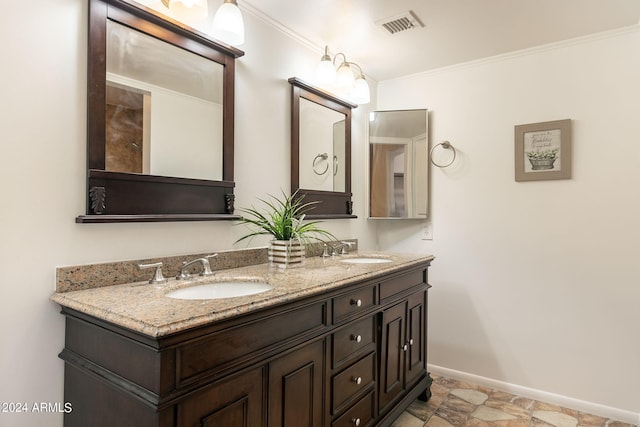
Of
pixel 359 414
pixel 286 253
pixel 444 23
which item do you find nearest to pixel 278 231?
pixel 286 253

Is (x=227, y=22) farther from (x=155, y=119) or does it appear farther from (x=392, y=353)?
(x=392, y=353)

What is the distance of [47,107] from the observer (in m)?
1.21

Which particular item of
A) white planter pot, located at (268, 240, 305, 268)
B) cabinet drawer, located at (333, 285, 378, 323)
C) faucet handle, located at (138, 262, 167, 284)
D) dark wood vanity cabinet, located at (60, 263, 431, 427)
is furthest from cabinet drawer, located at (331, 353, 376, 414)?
faucet handle, located at (138, 262, 167, 284)

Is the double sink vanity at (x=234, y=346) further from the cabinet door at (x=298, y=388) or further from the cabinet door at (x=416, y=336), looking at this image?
the cabinet door at (x=416, y=336)

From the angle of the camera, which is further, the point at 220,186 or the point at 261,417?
the point at 220,186

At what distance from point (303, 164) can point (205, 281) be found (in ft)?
3.32

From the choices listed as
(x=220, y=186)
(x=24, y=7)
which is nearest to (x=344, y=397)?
(x=220, y=186)

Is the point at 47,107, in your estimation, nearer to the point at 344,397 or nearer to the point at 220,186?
the point at 220,186

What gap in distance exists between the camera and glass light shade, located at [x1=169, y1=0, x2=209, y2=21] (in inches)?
56.9

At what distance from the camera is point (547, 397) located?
7.54 feet

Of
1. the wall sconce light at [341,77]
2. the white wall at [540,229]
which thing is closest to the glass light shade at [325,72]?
the wall sconce light at [341,77]

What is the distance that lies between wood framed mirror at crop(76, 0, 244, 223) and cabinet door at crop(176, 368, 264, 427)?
701mm

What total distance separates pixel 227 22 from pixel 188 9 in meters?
0.16

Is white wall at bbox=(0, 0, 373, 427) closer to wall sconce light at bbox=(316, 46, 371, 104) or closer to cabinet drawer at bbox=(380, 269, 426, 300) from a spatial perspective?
cabinet drawer at bbox=(380, 269, 426, 300)
